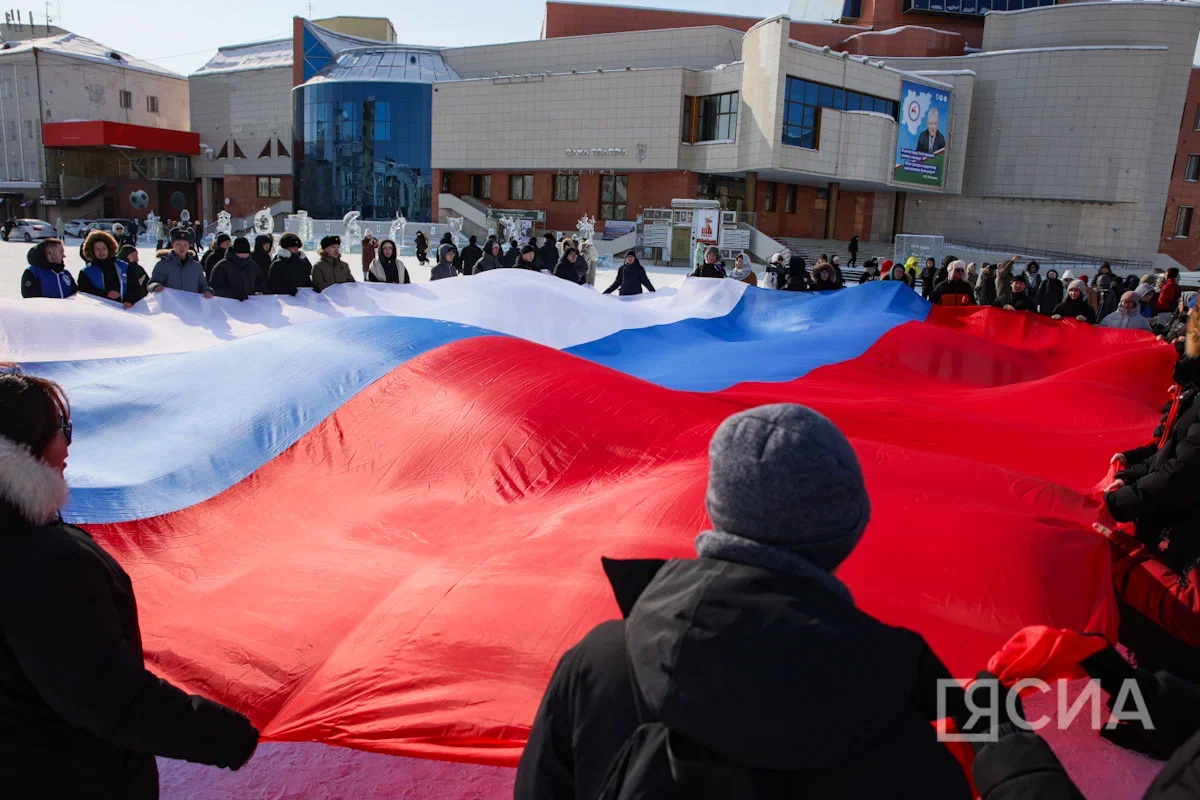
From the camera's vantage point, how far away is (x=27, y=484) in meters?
1.44

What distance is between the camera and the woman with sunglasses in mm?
1409

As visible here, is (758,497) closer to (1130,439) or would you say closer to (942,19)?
(1130,439)

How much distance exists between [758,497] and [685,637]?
0.20m

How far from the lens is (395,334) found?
485 cm

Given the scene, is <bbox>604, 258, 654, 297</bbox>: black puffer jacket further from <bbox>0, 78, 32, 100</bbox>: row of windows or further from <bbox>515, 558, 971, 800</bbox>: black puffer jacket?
<bbox>0, 78, 32, 100</bbox>: row of windows

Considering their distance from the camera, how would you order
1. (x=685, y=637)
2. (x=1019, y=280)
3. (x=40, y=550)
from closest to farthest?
(x=685, y=637) < (x=40, y=550) < (x=1019, y=280)

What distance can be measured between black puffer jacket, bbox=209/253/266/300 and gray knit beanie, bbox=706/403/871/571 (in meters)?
6.89

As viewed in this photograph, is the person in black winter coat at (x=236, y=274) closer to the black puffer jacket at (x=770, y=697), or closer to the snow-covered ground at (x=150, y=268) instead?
the black puffer jacket at (x=770, y=697)

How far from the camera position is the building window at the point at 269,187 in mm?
47219

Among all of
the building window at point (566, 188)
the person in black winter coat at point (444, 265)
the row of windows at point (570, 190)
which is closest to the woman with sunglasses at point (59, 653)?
the person in black winter coat at point (444, 265)

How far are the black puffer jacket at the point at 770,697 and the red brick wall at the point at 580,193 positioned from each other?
3568cm

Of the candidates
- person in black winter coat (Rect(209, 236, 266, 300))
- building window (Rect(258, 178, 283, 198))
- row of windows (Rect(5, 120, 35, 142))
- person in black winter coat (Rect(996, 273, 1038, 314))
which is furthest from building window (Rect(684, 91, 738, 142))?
row of windows (Rect(5, 120, 35, 142))

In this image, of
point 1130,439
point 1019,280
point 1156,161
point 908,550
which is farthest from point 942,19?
point 908,550

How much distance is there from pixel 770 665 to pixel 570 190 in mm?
38492
